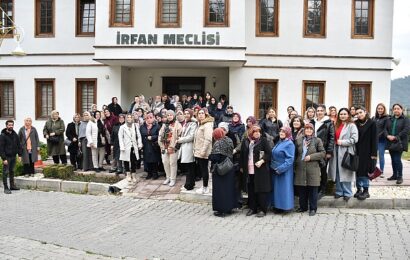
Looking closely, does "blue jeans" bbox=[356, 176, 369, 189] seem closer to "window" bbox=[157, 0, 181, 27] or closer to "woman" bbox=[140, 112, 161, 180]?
"woman" bbox=[140, 112, 161, 180]

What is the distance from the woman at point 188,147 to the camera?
392 inches

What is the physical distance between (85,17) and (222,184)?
40.7 ft

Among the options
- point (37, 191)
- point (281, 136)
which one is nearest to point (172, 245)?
point (281, 136)

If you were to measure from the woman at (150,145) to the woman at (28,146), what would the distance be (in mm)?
3186

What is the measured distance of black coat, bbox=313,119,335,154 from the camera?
27.3 feet

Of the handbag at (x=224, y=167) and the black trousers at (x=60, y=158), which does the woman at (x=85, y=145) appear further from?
the handbag at (x=224, y=167)

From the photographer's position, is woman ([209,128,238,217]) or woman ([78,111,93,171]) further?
woman ([78,111,93,171])

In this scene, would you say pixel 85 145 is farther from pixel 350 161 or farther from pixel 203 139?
pixel 350 161

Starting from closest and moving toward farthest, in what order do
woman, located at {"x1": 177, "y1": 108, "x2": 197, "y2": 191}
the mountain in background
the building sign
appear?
woman, located at {"x1": 177, "y1": 108, "x2": 197, "y2": 191} → the building sign → the mountain in background

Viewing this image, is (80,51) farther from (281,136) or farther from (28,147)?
(281,136)

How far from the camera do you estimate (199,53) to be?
48.5 feet

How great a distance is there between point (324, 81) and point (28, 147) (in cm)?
1162

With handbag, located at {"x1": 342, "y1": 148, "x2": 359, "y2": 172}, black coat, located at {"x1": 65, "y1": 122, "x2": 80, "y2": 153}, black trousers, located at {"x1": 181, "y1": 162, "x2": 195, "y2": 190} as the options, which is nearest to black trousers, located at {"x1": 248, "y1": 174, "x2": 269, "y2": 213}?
handbag, located at {"x1": 342, "y1": 148, "x2": 359, "y2": 172}

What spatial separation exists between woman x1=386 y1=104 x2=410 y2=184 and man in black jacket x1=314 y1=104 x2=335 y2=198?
246cm
